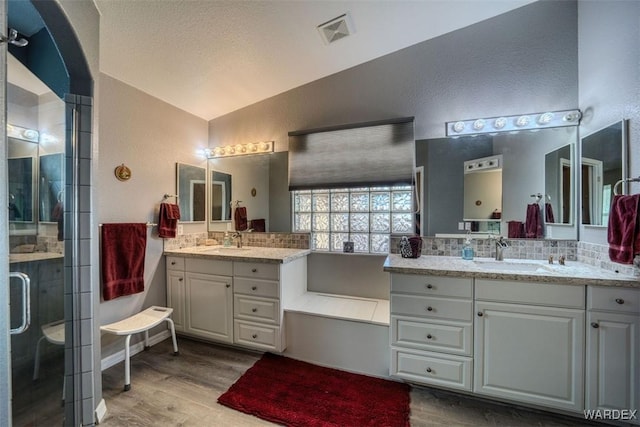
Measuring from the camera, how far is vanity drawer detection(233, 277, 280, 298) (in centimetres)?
220

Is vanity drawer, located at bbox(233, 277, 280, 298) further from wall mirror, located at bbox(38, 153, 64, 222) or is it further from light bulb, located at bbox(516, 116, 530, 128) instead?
light bulb, located at bbox(516, 116, 530, 128)

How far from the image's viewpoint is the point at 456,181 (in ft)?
7.38

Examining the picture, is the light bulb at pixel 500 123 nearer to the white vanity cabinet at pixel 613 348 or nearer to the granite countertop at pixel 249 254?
the white vanity cabinet at pixel 613 348

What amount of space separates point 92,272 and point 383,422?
195cm

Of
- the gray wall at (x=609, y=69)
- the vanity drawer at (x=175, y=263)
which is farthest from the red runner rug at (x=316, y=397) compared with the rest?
the gray wall at (x=609, y=69)

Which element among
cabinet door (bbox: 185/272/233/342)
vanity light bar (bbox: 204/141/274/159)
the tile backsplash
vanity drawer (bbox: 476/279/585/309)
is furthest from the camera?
vanity light bar (bbox: 204/141/274/159)

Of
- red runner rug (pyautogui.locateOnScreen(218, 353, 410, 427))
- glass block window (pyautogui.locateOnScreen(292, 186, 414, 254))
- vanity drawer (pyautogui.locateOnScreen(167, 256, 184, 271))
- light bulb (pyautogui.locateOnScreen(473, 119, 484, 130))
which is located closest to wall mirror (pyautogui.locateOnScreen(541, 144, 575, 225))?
light bulb (pyautogui.locateOnScreen(473, 119, 484, 130))

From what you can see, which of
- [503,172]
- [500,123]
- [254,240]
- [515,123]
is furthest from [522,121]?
[254,240]

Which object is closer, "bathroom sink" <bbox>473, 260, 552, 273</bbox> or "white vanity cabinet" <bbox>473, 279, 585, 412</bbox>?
"white vanity cabinet" <bbox>473, 279, 585, 412</bbox>

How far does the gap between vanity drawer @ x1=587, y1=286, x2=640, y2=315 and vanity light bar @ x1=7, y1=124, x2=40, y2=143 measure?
3.02 m

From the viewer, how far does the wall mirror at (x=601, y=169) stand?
5.37ft

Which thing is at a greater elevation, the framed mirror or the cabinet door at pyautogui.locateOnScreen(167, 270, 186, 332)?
the framed mirror

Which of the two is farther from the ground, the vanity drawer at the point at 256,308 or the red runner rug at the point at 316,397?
the vanity drawer at the point at 256,308

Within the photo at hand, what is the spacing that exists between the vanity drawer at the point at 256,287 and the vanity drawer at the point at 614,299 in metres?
2.04
